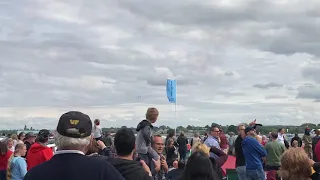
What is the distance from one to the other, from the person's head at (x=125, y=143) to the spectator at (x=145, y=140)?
266cm

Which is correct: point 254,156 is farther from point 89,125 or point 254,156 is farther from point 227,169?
point 89,125

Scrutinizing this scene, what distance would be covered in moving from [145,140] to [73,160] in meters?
4.46

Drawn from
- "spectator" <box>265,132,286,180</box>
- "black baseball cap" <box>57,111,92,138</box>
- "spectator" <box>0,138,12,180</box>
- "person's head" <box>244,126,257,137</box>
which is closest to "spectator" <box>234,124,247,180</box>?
"person's head" <box>244,126,257,137</box>

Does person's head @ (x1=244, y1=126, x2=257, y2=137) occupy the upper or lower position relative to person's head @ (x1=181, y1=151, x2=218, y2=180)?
upper

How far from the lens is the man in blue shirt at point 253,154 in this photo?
10.3 m

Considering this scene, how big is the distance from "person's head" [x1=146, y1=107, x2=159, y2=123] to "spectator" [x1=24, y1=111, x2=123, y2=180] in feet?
14.6

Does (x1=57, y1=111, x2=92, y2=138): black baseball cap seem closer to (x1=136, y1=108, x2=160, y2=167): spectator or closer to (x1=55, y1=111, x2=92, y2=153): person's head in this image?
(x1=55, y1=111, x2=92, y2=153): person's head

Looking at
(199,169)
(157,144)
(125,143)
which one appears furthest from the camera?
(157,144)

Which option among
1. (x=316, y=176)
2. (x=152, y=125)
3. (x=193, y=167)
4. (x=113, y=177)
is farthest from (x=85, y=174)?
(x=152, y=125)

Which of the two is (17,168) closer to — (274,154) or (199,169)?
(199,169)

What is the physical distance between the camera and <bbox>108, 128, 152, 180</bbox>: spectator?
431 centimetres

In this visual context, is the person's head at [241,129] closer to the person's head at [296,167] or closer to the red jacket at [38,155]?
the red jacket at [38,155]

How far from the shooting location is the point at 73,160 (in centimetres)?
295

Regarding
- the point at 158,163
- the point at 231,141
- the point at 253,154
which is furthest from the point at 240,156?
the point at 231,141
